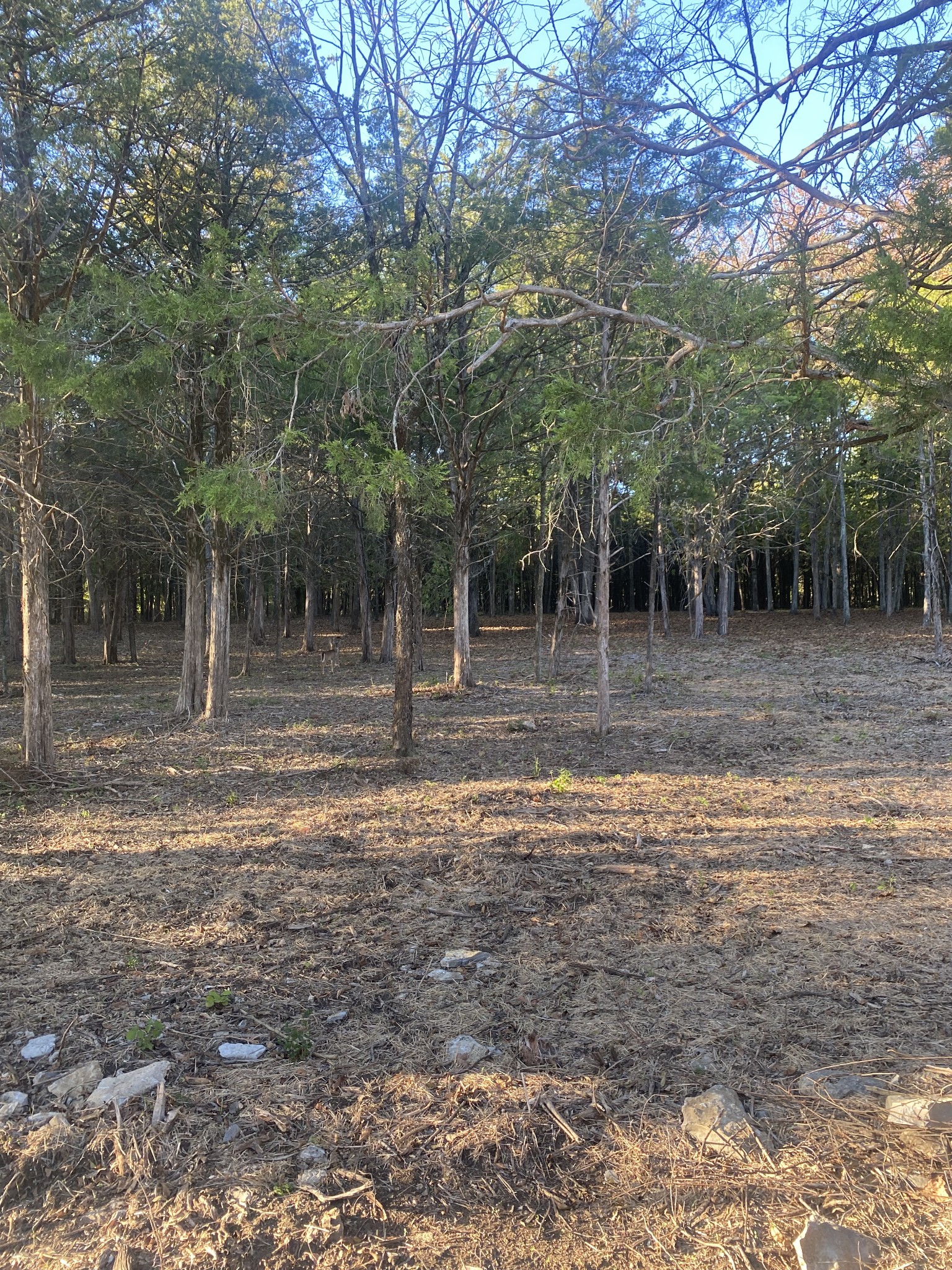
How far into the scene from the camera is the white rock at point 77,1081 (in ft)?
10.5

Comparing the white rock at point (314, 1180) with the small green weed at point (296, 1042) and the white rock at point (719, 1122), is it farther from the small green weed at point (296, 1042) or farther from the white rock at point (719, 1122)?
the white rock at point (719, 1122)

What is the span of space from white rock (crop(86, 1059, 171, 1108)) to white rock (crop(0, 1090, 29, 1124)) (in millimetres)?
247

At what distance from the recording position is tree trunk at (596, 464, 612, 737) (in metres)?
9.77

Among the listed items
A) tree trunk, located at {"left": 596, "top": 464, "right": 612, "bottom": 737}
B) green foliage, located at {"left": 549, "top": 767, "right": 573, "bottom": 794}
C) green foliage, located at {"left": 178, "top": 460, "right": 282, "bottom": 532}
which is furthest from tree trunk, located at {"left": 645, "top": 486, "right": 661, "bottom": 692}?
green foliage, located at {"left": 178, "top": 460, "right": 282, "bottom": 532}

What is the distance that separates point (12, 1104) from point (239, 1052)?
0.87m

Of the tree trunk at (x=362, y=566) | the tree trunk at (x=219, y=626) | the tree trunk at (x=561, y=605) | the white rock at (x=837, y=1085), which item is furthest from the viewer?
the tree trunk at (x=362, y=566)

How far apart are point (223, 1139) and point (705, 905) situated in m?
3.25

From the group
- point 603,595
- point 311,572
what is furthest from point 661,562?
point 311,572

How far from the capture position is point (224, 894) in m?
5.42

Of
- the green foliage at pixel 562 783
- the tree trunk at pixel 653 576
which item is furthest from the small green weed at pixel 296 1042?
the tree trunk at pixel 653 576

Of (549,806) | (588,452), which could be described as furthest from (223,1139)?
(549,806)

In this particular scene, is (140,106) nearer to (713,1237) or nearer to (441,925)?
(441,925)

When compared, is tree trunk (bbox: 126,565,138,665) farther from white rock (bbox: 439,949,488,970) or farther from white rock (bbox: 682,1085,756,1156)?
white rock (bbox: 682,1085,756,1156)

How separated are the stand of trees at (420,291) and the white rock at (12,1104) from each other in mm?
3852
